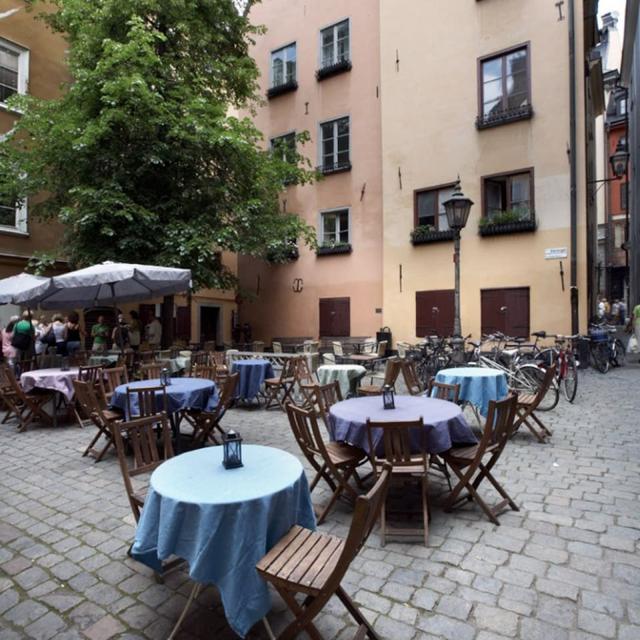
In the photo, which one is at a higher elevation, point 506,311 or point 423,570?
point 506,311

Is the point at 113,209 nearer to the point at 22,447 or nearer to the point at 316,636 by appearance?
the point at 22,447

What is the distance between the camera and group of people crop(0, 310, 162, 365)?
29.5 feet

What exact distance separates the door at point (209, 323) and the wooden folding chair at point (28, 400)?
11.2 metres

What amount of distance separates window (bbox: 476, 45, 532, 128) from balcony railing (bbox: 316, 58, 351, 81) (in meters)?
4.66

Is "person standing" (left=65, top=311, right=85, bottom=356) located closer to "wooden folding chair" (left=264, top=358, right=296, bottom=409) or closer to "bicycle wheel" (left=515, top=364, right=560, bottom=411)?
"wooden folding chair" (left=264, top=358, right=296, bottom=409)

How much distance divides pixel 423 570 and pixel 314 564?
1.14 metres

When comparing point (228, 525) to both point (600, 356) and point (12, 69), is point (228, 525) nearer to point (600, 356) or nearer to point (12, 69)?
point (600, 356)

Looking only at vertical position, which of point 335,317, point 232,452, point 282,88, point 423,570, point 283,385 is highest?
point 282,88

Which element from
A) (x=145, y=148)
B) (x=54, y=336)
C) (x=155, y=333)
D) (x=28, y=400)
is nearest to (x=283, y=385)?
(x=28, y=400)

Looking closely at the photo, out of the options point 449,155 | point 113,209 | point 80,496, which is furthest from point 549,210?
point 80,496

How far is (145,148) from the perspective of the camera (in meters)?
11.1

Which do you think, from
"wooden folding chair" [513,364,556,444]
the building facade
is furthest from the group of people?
"wooden folding chair" [513,364,556,444]

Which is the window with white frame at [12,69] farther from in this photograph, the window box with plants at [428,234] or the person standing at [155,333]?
the window box with plants at [428,234]

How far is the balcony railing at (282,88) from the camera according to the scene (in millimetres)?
16453
